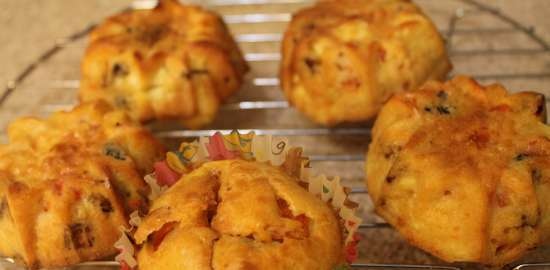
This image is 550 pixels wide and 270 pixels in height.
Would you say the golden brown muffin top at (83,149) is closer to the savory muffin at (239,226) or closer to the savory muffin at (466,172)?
the savory muffin at (239,226)

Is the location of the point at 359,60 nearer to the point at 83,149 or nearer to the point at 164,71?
the point at 164,71

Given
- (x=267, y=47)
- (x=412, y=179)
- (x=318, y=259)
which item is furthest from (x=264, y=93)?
(x=318, y=259)

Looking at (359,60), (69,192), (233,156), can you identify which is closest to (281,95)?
(359,60)

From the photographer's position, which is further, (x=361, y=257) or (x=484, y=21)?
(x=484, y=21)

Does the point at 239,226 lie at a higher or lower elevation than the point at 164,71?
lower

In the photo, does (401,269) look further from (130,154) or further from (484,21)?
(484,21)

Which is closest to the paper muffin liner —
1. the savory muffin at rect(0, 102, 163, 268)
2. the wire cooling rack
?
the savory muffin at rect(0, 102, 163, 268)
